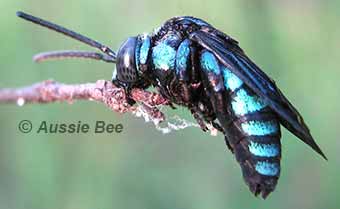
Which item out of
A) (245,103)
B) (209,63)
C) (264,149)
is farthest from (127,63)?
(264,149)

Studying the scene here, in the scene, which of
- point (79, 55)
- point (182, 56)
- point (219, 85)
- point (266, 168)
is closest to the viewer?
point (266, 168)

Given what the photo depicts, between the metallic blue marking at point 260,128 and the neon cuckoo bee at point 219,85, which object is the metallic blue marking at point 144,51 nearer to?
the neon cuckoo bee at point 219,85

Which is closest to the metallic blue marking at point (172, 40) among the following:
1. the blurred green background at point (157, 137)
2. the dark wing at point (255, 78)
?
the dark wing at point (255, 78)

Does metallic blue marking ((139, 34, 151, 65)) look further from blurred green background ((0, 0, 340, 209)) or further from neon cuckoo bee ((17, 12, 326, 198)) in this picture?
blurred green background ((0, 0, 340, 209))

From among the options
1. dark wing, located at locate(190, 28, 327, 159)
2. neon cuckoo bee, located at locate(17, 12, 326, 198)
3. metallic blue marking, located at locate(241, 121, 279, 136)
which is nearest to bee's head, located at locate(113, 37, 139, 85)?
neon cuckoo bee, located at locate(17, 12, 326, 198)

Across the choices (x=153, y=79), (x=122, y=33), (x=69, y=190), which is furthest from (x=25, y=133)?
(x=153, y=79)

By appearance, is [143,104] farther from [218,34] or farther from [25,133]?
Result: [25,133]

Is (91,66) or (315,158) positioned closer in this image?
(315,158)

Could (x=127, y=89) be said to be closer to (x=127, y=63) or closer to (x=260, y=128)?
(x=127, y=63)
